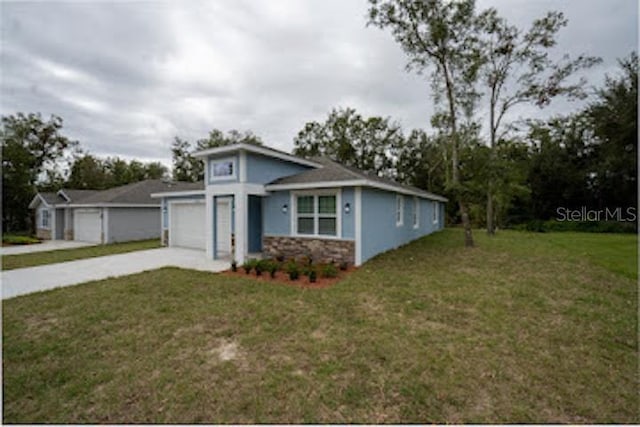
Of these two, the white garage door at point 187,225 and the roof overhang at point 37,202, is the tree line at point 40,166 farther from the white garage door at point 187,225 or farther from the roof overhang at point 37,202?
the white garage door at point 187,225

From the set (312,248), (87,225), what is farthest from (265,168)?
(87,225)

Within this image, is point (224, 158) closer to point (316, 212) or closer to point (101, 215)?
point (316, 212)

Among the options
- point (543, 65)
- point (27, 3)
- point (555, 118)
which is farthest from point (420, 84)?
point (555, 118)

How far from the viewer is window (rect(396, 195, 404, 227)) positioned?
11547 millimetres

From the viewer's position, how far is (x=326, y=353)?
351 cm

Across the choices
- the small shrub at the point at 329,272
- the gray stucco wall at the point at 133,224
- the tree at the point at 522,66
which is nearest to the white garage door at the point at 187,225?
the gray stucco wall at the point at 133,224

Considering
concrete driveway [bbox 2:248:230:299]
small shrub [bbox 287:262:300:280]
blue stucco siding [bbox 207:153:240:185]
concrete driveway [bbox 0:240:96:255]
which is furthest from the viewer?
concrete driveway [bbox 0:240:96:255]

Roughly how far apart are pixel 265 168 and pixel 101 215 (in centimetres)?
1182

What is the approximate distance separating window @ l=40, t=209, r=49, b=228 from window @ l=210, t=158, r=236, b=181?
16.7m

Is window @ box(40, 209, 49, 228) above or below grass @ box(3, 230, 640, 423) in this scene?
above

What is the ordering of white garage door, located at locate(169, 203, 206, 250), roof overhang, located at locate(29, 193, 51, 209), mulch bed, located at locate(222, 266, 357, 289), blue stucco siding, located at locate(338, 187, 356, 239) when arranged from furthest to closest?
roof overhang, located at locate(29, 193, 51, 209) → white garage door, located at locate(169, 203, 206, 250) → blue stucco siding, located at locate(338, 187, 356, 239) → mulch bed, located at locate(222, 266, 357, 289)

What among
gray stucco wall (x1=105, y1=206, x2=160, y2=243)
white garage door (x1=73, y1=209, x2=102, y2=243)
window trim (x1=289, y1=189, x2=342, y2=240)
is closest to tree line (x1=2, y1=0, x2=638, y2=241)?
window trim (x1=289, y1=189, x2=342, y2=240)

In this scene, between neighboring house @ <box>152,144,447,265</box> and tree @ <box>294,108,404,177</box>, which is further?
tree @ <box>294,108,404,177</box>

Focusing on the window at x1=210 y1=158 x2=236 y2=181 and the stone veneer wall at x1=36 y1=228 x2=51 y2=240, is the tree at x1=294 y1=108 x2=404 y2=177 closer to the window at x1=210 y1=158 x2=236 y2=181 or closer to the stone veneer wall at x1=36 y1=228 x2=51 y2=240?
the window at x1=210 y1=158 x2=236 y2=181
